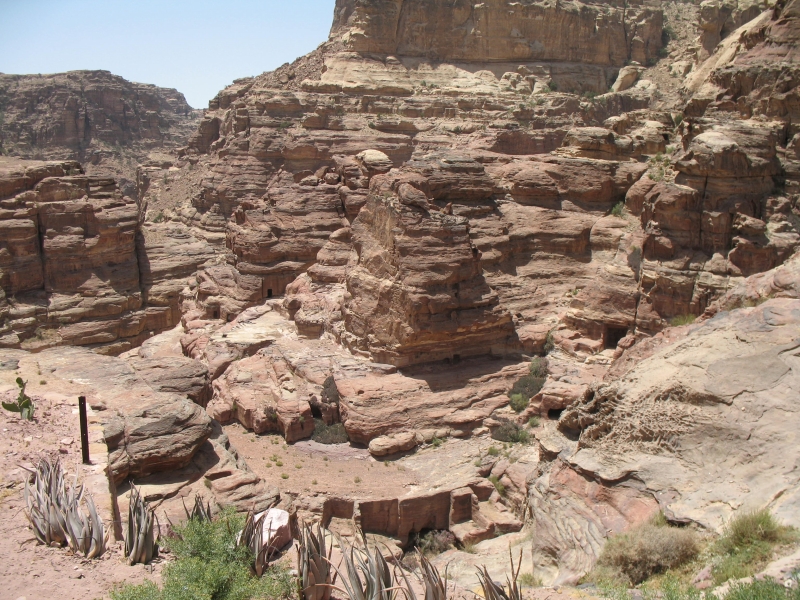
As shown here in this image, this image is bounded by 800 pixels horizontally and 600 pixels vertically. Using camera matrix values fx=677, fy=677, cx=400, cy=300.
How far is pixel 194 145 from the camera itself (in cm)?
6081

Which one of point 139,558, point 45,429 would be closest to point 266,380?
point 45,429

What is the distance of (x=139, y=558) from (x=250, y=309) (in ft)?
61.3

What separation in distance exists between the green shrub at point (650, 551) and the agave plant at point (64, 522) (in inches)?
272

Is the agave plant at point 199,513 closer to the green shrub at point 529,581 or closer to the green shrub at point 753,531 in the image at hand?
the green shrub at point 529,581

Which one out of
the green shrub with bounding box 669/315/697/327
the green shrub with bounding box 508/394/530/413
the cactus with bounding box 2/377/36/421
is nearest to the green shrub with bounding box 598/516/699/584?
the green shrub with bounding box 669/315/697/327

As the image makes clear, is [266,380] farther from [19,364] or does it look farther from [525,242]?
[525,242]

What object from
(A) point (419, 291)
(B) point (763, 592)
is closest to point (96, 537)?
(B) point (763, 592)

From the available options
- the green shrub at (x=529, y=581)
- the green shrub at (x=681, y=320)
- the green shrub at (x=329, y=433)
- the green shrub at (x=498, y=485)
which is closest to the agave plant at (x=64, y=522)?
the green shrub at (x=529, y=581)

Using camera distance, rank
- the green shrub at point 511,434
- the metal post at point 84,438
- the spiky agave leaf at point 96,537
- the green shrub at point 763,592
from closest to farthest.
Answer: the green shrub at point 763,592 < the spiky agave leaf at point 96,537 < the metal post at point 84,438 < the green shrub at point 511,434

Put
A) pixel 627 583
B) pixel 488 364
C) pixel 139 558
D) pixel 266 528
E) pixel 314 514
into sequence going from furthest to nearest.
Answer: pixel 488 364, pixel 314 514, pixel 266 528, pixel 139 558, pixel 627 583

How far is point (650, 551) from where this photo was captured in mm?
7949

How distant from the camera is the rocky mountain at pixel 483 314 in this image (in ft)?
32.1

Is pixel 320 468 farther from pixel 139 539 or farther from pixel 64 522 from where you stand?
pixel 64 522

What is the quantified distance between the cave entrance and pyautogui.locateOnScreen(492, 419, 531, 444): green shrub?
16.4 ft
